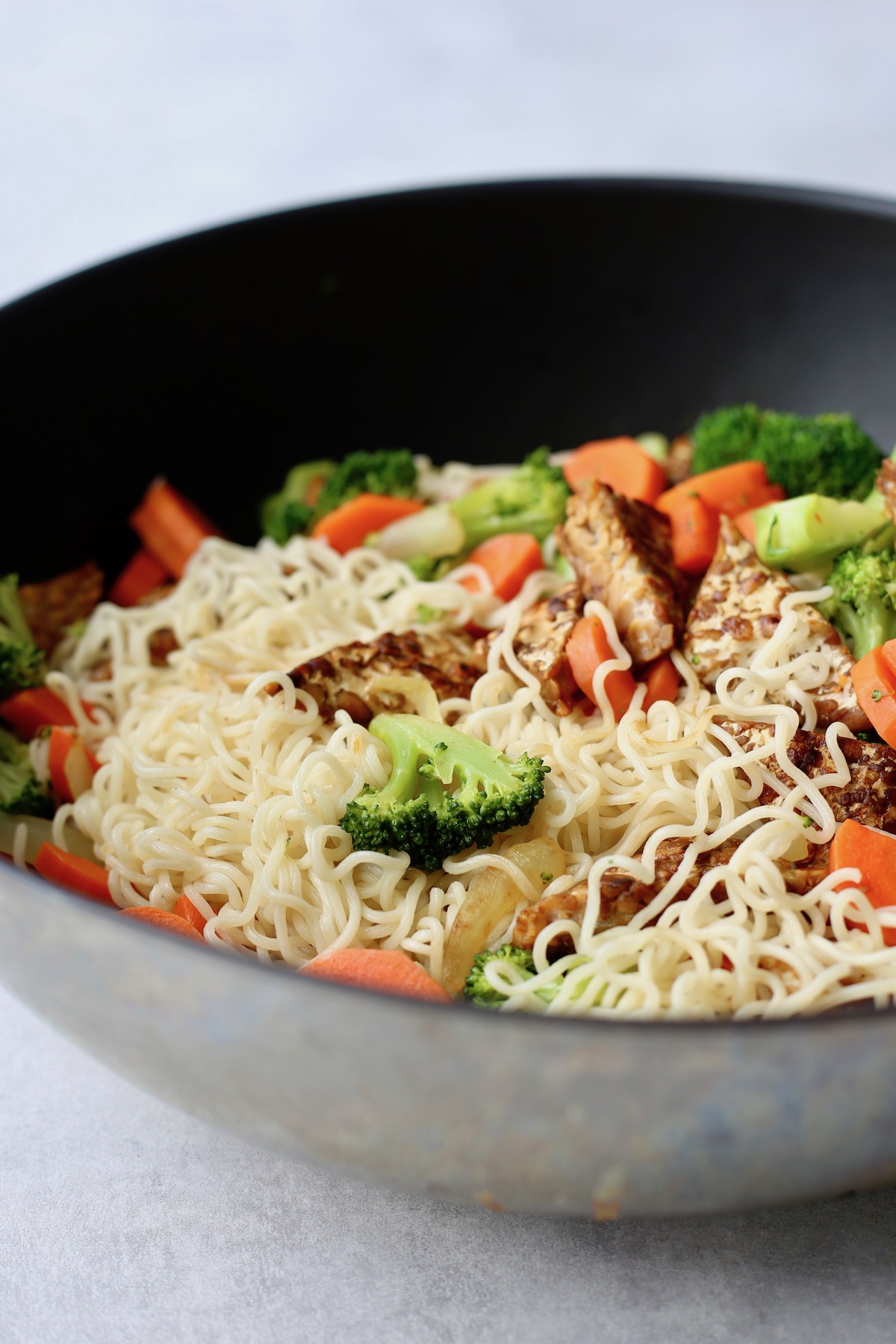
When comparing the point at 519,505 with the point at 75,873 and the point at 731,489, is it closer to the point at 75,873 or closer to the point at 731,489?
the point at 731,489

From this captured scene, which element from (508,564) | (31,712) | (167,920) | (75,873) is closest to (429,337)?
(508,564)

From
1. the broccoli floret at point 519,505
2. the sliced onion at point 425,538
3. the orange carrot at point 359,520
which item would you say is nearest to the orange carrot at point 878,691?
the broccoli floret at point 519,505

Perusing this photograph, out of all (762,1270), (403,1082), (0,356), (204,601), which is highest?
(0,356)

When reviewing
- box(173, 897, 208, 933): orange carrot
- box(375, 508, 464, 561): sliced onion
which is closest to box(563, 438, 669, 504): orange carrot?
box(375, 508, 464, 561): sliced onion

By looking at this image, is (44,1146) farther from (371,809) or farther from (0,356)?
(0,356)

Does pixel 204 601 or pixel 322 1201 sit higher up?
pixel 204 601

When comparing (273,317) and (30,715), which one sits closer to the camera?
(30,715)

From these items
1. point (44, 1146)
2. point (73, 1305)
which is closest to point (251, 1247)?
point (73, 1305)

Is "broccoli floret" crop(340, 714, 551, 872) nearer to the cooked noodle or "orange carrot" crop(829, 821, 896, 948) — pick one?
the cooked noodle
